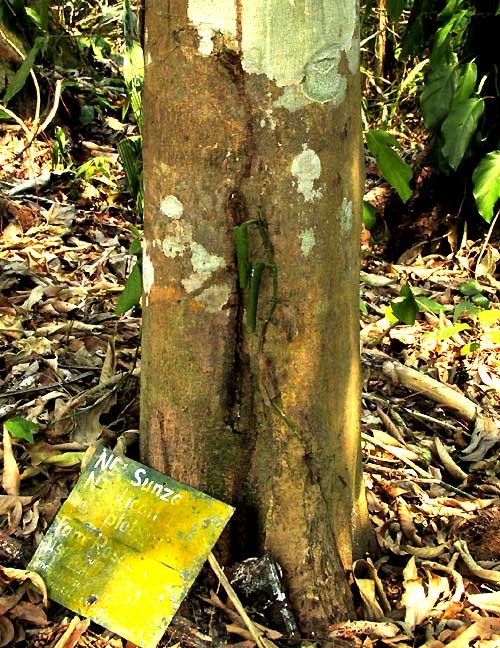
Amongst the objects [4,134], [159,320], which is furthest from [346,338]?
[4,134]

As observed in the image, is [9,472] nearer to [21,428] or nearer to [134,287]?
[21,428]

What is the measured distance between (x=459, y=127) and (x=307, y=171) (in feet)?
7.46

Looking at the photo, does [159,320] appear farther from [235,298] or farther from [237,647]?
[237,647]

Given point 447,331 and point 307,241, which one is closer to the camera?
point 307,241

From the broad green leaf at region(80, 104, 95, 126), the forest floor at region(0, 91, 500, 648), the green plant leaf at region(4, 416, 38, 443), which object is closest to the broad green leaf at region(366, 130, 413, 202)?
the forest floor at region(0, 91, 500, 648)

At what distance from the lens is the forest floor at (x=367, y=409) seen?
161 centimetres

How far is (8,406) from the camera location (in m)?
2.04

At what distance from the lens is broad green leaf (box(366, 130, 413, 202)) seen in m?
1.72

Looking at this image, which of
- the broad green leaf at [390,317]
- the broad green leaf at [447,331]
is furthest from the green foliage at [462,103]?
the broad green leaf at [390,317]

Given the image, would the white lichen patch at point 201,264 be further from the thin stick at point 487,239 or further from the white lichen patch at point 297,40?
the thin stick at point 487,239

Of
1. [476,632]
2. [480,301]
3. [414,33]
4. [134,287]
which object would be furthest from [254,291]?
[414,33]

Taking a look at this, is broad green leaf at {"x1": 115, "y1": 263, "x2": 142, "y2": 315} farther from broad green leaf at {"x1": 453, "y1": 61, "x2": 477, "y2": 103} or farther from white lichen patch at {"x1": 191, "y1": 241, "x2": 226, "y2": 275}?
broad green leaf at {"x1": 453, "y1": 61, "x2": 477, "y2": 103}

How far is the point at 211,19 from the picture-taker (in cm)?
131

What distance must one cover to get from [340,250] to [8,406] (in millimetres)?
993
